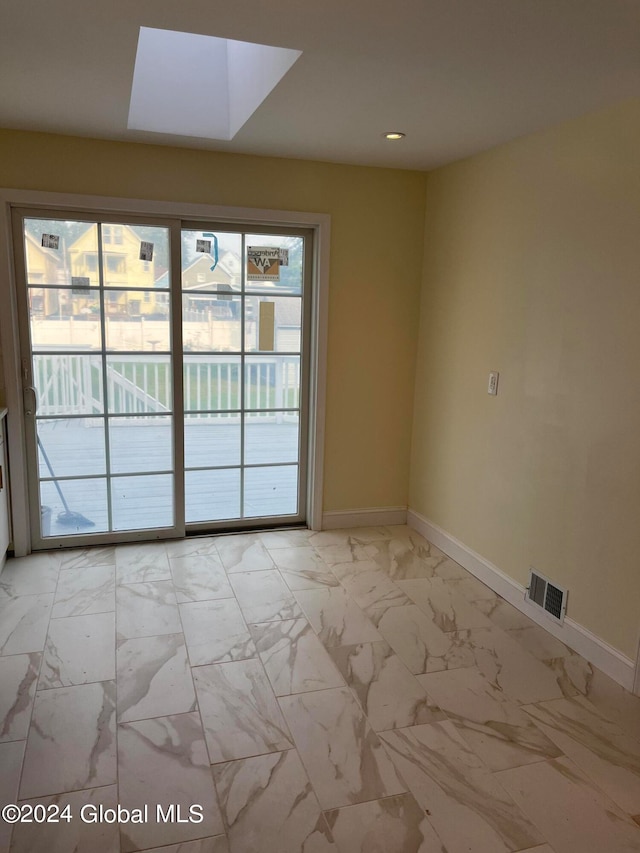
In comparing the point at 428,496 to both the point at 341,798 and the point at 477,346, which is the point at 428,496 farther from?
the point at 341,798

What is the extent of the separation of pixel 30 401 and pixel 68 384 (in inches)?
9.0

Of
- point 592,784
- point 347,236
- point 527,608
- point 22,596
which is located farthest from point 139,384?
point 592,784

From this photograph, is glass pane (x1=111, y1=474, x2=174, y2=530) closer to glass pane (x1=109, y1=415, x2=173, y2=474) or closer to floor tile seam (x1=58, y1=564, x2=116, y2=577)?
glass pane (x1=109, y1=415, x2=173, y2=474)

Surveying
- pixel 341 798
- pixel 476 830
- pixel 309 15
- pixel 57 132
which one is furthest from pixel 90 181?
pixel 476 830

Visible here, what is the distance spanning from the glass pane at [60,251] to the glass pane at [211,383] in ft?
2.47

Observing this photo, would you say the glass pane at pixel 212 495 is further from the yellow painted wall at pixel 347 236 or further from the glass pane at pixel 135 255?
the glass pane at pixel 135 255

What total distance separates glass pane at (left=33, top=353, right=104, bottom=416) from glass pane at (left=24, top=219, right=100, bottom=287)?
1.45 ft

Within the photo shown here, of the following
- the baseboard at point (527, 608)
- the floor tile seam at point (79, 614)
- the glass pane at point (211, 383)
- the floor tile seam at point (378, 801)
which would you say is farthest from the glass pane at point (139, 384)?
the floor tile seam at point (378, 801)

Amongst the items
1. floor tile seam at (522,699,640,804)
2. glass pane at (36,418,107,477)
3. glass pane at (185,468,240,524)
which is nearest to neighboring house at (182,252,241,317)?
glass pane at (36,418,107,477)

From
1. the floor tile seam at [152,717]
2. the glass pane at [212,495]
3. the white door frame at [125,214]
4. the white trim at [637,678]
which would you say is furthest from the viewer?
the glass pane at [212,495]

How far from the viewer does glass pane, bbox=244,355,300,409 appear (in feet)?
13.1

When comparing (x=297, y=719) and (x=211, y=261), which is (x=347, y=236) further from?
(x=297, y=719)

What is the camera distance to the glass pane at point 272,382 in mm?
3980

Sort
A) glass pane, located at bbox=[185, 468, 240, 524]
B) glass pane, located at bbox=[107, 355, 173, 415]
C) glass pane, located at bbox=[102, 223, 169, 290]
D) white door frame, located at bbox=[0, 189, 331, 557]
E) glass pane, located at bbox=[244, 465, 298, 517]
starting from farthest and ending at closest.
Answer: glass pane, located at bbox=[244, 465, 298, 517] < glass pane, located at bbox=[185, 468, 240, 524] < glass pane, located at bbox=[107, 355, 173, 415] < glass pane, located at bbox=[102, 223, 169, 290] < white door frame, located at bbox=[0, 189, 331, 557]
